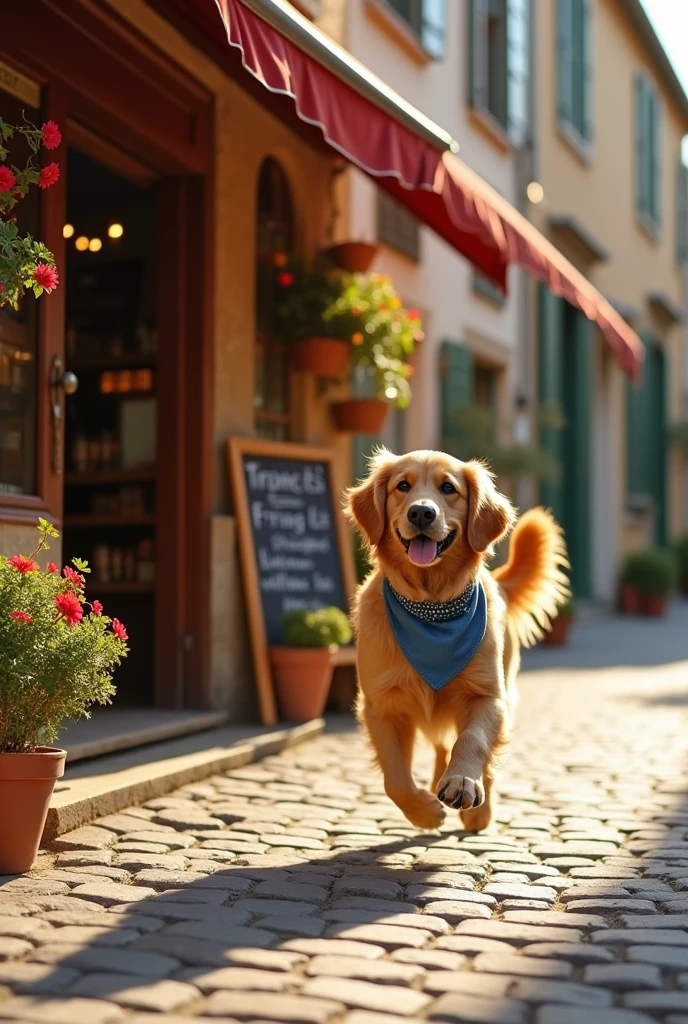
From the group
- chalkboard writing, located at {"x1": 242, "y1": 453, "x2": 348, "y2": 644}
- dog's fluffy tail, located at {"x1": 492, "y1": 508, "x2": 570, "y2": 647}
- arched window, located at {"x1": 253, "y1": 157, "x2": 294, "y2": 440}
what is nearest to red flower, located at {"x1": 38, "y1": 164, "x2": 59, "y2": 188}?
dog's fluffy tail, located at {"x1": 492, "y1": 508, "x2": 570, "y2": 647}

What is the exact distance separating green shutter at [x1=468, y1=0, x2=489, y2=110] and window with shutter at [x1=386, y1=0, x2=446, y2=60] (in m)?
0.80

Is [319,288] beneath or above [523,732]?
above

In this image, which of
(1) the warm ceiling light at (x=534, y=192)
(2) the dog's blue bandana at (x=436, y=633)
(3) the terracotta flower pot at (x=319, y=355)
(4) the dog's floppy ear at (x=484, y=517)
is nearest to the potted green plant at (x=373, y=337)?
(3) the terracotta flower pot at (x=319, y=355)

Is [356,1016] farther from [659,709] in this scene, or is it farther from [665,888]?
[659,709]

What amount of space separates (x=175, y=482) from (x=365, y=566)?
1.82 metres

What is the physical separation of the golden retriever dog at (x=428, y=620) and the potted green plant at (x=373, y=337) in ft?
10.9

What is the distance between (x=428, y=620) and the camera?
4.30 metres

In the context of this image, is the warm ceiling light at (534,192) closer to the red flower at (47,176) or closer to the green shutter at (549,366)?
the green shutter at (549,366)

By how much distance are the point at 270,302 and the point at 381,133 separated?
207 centimetres

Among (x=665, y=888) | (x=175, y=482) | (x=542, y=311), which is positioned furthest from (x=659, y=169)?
(x=665, y=888)

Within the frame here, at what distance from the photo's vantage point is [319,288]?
308 inches

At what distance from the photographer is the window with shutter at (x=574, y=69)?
15070 millimetres

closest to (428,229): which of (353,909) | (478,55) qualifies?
(478,55)

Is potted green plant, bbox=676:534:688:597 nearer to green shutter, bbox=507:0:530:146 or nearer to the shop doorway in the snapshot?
green shutter, bbox=507:0:530:146
